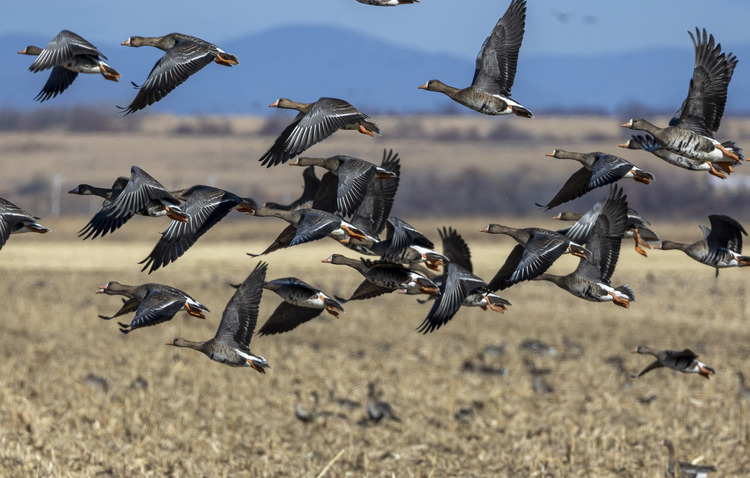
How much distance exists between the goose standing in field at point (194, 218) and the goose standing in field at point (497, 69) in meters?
2.18

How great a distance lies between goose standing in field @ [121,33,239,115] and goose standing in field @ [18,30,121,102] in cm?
41

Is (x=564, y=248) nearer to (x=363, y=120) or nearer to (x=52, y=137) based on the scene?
(x=363, y=120)

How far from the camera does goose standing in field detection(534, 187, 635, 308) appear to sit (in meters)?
7.92

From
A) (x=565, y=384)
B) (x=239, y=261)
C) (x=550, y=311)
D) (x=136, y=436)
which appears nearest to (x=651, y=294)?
(x=550, y=311)

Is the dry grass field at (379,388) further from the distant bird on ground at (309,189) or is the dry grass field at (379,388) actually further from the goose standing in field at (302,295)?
the distant bird on ground at (309,189)

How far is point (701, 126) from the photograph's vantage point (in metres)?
8.27

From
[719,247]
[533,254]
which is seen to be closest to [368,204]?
[533,254]

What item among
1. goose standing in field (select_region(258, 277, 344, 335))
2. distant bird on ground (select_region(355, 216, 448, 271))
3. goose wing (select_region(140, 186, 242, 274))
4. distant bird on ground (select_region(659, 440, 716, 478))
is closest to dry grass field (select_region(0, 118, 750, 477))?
distant bird on ground (select_region(659, 440, 716, 478))

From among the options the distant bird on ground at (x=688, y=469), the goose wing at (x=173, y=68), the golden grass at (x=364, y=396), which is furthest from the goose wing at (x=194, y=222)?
the distant bird on ground at (x=688, y=469)

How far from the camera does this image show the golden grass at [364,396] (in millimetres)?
14227

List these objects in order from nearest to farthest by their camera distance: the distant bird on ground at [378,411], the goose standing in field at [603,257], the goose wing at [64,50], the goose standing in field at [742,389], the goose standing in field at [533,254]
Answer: the goose standing in field at [533,254] < the goose standing in field at [603,257] < the goose wing at [64,50] < the distant bird on ground at [378,411] < the goose standing in field at [742,389]

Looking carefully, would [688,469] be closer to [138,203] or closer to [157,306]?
[157,306]

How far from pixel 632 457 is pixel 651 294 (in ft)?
61.3

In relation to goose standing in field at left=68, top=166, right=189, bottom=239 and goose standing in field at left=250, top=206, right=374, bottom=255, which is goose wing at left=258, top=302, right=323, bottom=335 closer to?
goose standing in field at left=250, top=206, right=374, bottom=255
